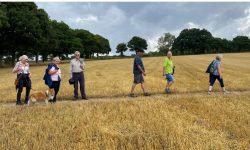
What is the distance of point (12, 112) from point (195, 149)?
257 inches

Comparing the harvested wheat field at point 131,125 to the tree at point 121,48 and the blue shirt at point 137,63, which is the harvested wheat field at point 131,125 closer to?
the blue shirt at point 137,63

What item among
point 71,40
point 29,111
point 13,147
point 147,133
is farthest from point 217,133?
point 71,40

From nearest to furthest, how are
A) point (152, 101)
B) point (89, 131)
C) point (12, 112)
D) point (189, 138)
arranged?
point (189, 138) → point (89, 131) → point (12, 112) → point (152, 101)

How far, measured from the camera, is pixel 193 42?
14012cm

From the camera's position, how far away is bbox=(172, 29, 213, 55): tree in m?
140

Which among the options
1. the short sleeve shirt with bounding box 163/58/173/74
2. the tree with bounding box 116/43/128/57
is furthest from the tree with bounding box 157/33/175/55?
the short sleeve shirt with bounding box 163/58/173/74

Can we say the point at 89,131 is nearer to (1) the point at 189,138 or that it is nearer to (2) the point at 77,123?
(2) the point at 77,123

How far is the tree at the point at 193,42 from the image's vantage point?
140000mm

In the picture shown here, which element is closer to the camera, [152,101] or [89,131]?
[89,131]

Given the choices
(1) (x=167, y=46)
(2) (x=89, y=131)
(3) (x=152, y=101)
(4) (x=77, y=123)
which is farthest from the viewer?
(1) (x=167, y=46)

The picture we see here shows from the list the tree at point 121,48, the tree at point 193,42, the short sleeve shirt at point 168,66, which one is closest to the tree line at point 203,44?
the tree at point 193,42

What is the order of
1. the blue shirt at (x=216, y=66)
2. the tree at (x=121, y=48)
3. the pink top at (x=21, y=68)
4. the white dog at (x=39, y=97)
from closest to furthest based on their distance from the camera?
the white dog at (x=39, y=97)
the pink top at (x=21, y=68)
the blue shirt at (x=216, y=66)
the tree at (x=121, y=48)

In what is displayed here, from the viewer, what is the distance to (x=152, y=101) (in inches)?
464

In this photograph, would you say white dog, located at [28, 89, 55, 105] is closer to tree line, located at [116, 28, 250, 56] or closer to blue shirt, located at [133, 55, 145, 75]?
blue shirt, located at [133, 55, 145, 75]
